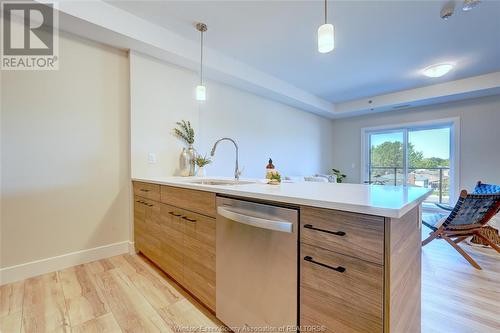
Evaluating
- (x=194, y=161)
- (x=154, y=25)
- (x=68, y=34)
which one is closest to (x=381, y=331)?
(x=194, y=161)

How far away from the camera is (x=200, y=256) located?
1500 millimetres

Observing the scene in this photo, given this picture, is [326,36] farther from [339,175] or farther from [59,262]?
[339,175]

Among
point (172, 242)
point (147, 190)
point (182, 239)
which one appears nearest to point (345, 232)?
point (182, 239)

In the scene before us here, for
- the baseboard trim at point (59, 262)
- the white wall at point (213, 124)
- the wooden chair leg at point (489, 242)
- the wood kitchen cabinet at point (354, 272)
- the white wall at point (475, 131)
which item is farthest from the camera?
the white wall at point (475, 131)

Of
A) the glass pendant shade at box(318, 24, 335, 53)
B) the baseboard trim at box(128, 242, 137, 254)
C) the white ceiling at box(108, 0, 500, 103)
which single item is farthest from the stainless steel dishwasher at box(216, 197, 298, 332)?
the white ceiling at box(108, 0, 500, 103)

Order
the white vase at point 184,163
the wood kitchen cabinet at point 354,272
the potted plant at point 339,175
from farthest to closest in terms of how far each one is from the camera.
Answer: the potted plant at point 339,175 < the white vase at point 184,163 < the wood kitchen cabinet at point 354,272

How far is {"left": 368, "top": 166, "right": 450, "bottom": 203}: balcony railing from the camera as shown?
4.55 metres

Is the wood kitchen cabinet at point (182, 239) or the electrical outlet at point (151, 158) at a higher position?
the electrical outlet at point (151, 158)

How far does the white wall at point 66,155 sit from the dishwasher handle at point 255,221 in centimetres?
176

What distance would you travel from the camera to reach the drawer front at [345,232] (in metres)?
0.78

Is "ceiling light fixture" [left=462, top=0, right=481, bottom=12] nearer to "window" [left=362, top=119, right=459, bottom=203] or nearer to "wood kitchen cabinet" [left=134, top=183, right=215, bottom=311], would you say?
"wood kitchen cabinet" [left=134, top=183, right=215, bottom=311]

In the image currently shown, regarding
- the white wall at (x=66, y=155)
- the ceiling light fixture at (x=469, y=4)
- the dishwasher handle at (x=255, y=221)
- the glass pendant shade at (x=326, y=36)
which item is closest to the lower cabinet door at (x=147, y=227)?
the white wall at (x=66, y=155)

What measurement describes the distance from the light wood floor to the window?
292 cm

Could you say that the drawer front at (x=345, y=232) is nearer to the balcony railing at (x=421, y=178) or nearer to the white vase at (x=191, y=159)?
the white vase at (x=191, y=159)
